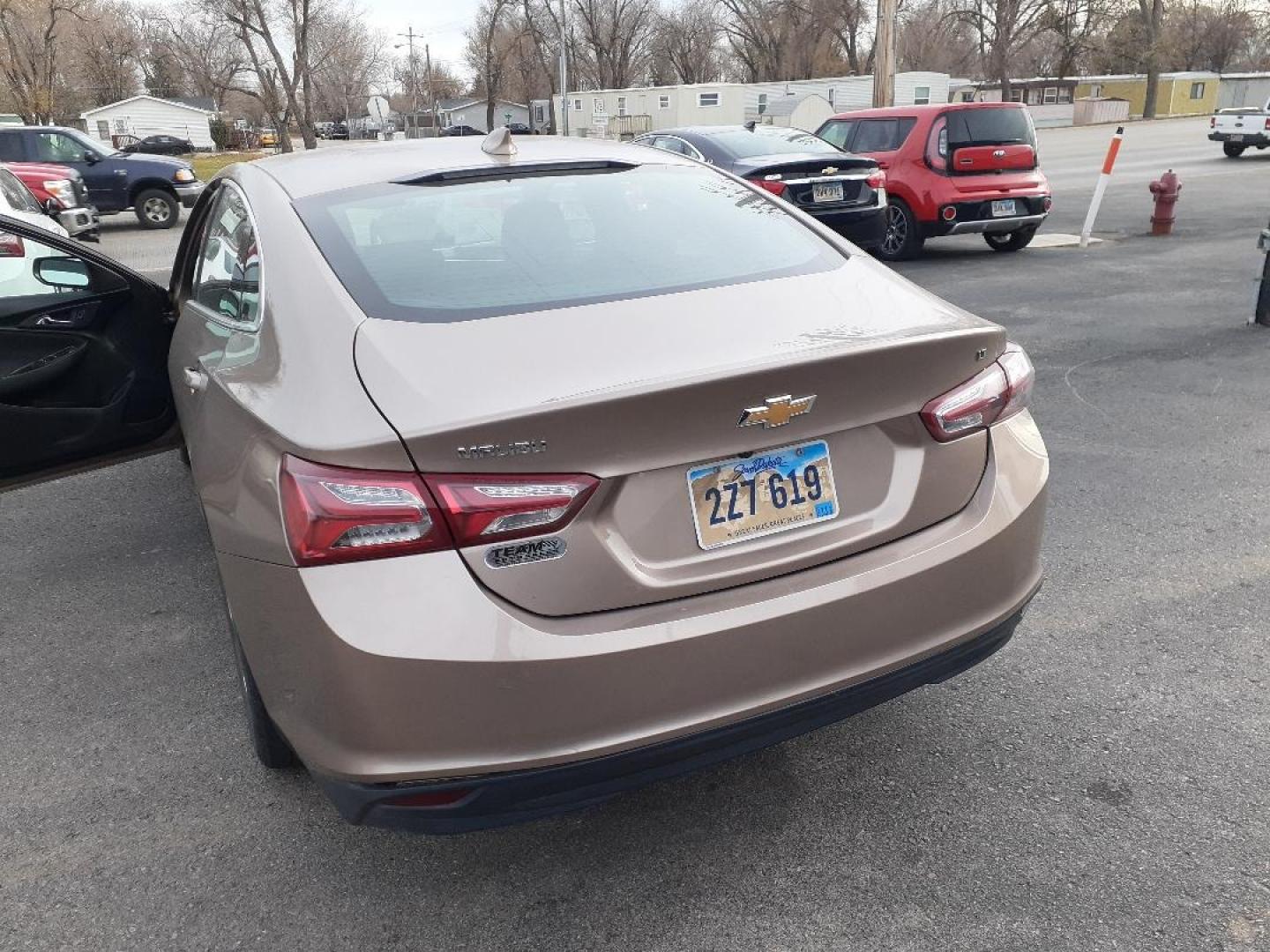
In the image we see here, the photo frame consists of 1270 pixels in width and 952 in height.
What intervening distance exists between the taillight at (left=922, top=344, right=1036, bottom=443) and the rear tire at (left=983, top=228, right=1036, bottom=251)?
10227 mm

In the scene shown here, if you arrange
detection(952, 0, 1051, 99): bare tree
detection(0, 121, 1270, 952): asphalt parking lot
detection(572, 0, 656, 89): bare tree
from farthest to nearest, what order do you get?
detection(572, 0, 656, 89): bare tree < detection(952, 0, 1051, 99): bare tree < detection(0, 121, 1270, 952): asphalt parking lot

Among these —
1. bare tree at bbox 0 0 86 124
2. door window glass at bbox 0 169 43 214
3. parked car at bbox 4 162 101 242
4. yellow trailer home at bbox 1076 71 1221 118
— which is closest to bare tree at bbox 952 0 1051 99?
yellow trailer home at bbox 1076 71 1221 118

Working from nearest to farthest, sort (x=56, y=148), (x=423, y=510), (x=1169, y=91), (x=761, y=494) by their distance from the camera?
(x=423, y=510)
(x=761, y=494)
(x=56, y=148)
(x=1169, y=91)

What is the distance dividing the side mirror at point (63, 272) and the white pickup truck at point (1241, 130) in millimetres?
28351

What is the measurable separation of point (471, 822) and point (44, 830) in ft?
4.46

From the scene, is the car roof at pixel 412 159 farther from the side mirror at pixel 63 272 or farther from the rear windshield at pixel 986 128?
the rear windshield at pixel 986 128

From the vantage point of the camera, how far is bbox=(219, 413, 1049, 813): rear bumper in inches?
75.1

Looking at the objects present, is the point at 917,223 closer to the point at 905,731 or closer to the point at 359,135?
the point at 905,731

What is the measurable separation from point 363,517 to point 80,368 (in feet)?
8.78

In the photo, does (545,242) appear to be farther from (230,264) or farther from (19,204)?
(19,204)

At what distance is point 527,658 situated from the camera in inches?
75.4

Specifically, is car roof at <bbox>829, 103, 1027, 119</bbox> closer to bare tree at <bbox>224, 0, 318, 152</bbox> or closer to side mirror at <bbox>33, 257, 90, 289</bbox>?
side mirror at <bbox>33, 257, 90, 289</bbox>

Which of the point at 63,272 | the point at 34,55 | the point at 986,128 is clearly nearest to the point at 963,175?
the point at 986,128

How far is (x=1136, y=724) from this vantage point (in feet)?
9.57
